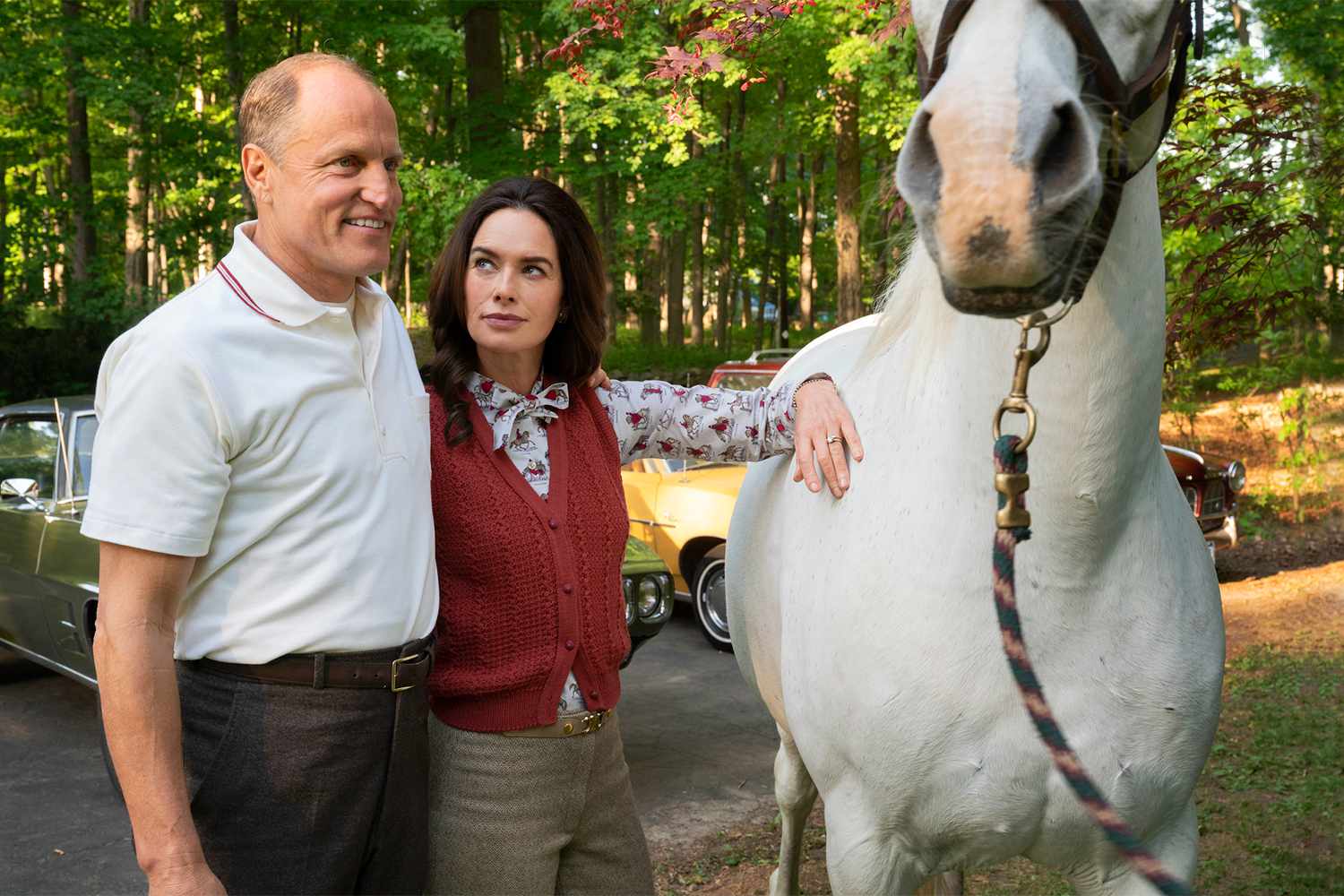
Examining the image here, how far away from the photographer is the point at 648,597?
547 centimetres

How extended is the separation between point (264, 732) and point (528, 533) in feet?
1.87

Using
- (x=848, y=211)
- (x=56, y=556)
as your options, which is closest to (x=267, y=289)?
(x=56, y=556)

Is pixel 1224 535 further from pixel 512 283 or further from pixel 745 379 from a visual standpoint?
pixel 512 283

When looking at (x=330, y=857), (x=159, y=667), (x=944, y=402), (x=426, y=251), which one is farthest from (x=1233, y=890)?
(x=426, y=251)

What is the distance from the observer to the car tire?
7.36 meters

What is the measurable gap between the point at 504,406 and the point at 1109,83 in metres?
1.23

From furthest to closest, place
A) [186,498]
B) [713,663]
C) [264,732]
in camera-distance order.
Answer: [713,663] < [264,732] < [186,498]

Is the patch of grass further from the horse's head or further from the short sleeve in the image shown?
the short sleeve

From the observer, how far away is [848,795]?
2.07m

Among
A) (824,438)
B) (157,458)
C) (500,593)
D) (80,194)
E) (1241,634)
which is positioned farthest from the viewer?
(80,194)

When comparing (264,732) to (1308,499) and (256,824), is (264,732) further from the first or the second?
(1308,499)

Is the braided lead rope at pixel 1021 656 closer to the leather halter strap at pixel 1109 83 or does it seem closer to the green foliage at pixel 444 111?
the leather halter strap at pixel 1109 83

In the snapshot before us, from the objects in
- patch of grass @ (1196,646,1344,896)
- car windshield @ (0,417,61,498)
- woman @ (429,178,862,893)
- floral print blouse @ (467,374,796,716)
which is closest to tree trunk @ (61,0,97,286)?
car windshield @ (0,417,61,498)

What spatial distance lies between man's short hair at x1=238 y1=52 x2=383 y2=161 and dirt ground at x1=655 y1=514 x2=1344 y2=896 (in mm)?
2986
